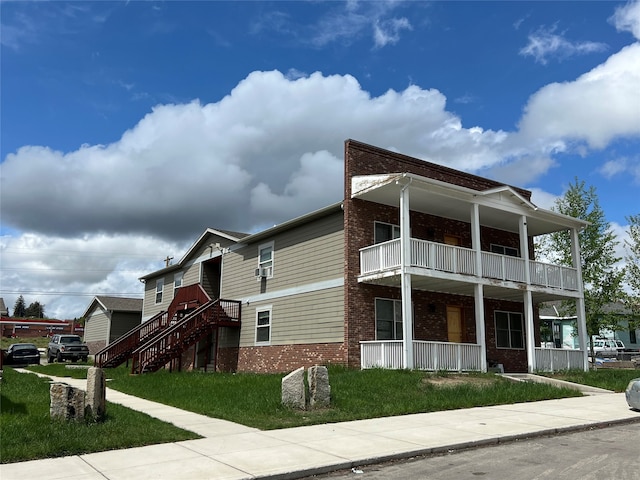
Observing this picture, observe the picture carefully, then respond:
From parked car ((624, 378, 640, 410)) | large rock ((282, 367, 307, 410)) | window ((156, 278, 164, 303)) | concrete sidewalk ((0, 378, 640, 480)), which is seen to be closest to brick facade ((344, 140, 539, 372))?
large rock ((282, 367, 307, 410))

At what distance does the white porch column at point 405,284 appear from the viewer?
17016mm

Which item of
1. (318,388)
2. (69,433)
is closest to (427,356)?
(318,388)

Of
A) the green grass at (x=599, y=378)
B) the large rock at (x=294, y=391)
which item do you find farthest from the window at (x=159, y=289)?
the large rock at (x=294, y=391)

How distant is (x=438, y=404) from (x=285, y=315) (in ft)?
34.2

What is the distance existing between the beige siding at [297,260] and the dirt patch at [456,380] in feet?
16.4

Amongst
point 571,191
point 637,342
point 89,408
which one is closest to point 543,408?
point 89,408

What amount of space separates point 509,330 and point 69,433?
18.8 metres

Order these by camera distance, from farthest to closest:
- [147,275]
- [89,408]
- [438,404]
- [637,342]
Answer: [637,342] < [147,275] < [438,404] < [89,408]

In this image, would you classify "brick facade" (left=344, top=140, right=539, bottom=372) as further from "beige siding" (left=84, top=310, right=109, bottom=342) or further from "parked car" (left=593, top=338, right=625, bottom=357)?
"beige siding" (left=84, top=310, right=109, bottom=342)

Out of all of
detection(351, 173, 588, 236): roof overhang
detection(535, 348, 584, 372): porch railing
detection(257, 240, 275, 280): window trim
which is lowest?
detection(535, 348, 584, 372): porch railing

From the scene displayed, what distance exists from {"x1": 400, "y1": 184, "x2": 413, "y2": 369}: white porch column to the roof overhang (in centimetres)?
66

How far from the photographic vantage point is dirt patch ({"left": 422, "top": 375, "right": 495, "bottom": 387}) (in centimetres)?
1511

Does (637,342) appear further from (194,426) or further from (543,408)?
(194,426)

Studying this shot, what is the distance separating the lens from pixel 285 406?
11414 millimetres
